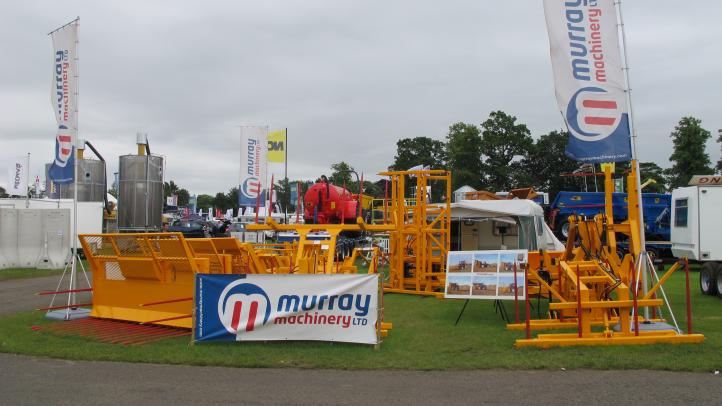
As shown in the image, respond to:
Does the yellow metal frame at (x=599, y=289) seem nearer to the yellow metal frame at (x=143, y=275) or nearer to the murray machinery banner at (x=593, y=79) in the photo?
the murray machinery banner at (x=593, y=79)

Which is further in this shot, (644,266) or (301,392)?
(644,266)

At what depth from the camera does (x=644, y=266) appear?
30.2 feet

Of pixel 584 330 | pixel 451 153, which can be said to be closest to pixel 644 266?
pixel 584 330

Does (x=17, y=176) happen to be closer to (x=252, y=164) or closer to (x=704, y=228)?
(x=252, y=164)

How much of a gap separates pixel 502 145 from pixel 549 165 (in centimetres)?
597

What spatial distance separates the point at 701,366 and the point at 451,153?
63.2 m

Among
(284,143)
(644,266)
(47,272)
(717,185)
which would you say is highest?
(284,143)

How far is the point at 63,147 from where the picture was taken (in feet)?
38.8

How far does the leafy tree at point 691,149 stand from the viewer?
47250 mm

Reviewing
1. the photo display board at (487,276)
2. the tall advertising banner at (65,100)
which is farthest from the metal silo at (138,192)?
the photo display board at (487,276)

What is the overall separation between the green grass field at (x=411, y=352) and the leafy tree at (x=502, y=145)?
190 feet

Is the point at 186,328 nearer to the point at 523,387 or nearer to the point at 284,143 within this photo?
the point at 523,387

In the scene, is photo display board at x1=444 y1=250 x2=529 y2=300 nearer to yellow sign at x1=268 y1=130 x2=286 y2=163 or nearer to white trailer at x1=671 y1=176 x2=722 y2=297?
white trailer at x1=671 y1=176 x2=722 y2=297

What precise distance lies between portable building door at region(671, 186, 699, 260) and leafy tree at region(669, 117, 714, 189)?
115 ft
